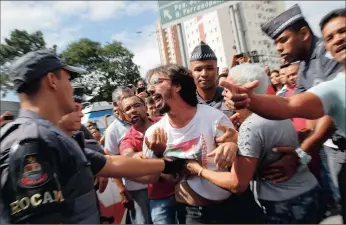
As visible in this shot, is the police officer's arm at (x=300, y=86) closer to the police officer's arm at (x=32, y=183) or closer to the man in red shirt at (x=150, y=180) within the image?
the man in red shirt at (x=150, y=180)

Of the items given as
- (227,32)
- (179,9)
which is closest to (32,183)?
(179,9)

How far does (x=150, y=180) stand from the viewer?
8.03 ft

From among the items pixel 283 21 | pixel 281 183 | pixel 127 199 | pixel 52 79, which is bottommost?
pixel 127 199

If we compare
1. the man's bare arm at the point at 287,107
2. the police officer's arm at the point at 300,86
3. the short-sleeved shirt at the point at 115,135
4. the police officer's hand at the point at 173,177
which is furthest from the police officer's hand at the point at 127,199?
the man's bare arm at the point at 287,107

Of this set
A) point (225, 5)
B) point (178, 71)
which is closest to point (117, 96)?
point (178, 71)

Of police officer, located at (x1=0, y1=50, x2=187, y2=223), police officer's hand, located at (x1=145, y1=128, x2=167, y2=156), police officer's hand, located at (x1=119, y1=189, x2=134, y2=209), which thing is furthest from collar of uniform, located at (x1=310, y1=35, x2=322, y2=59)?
police officer's hand, located at (x1=119, y1=189, x2=134, y2=209)

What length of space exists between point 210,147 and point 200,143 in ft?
0.21

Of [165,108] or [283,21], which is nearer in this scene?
[283,21]

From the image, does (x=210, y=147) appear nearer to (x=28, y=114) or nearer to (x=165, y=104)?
(x=165, y=104)

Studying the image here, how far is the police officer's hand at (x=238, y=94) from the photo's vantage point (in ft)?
4.85

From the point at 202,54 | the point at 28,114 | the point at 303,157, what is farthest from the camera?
the point at 202,54

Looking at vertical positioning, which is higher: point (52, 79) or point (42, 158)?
point (52, 79)

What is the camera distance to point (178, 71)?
2500mm

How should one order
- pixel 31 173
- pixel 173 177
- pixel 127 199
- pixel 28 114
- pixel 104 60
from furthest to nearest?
pixel 104 60, pixel 127 199, pixel 173 177, pixel 28 114, pixel 31 173
